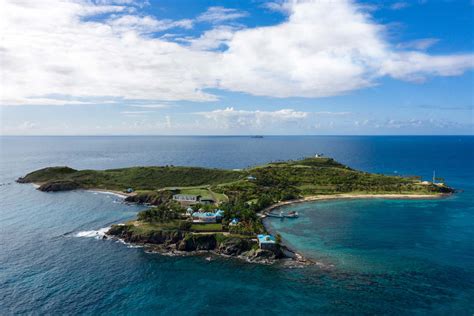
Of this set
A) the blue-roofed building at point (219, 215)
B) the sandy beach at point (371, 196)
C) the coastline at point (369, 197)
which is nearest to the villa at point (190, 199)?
the blue-roofed building at point (219, 215)

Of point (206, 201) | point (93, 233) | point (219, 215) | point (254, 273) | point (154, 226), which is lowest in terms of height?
point (254, 273)

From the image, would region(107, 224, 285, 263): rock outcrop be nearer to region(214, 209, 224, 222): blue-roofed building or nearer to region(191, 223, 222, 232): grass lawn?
region(191, 223, 222, 232): grass lawn

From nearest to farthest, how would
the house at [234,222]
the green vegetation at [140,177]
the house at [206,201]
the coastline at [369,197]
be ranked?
the house at [234,222]
the house at [206,201]
the coastline at [369,197]
the green vegetation at [140,177]

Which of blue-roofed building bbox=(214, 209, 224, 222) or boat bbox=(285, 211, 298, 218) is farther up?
blue-roofed building bbox=(214, 209, 224, 222)

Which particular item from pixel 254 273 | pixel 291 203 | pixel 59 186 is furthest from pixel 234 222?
pixel 59 186

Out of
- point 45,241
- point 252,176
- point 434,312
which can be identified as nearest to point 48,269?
point 45,241

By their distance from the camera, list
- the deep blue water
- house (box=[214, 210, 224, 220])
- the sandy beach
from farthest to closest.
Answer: the sandy beach
house (box=[214, 210, 224, 220])
the deep blue water

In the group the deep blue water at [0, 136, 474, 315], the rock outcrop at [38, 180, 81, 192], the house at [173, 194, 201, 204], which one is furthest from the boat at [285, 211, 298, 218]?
the rock outcrop at [38, 180, 81, 192]

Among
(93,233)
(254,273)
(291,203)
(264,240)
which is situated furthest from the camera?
(291,203)

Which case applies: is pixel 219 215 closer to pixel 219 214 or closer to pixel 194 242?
pixel 219 214

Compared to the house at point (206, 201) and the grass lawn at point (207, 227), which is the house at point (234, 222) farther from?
the house at point (206, 201)
